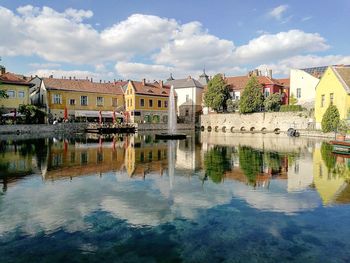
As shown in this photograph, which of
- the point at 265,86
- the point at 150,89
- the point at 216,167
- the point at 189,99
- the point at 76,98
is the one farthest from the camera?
the point at 189,99

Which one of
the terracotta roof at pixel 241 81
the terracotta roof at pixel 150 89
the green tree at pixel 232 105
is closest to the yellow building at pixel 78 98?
the terracotta roof at pixel 150 89

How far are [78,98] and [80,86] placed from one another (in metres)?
2.69

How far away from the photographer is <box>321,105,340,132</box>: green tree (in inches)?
1400

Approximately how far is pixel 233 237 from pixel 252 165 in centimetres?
1018

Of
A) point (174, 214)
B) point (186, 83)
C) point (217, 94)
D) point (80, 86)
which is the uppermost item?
point (186, 83)

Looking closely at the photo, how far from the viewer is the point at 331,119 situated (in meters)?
35.9

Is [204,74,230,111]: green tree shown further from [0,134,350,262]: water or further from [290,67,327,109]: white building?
[0,134,350,262]: water

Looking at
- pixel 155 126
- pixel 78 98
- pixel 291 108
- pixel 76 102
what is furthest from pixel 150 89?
pixel 291 108

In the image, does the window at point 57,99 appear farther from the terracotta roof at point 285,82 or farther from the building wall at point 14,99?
the terracotta roof at point 285,82

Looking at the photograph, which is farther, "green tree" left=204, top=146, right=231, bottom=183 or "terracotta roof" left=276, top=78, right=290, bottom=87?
"terracotta roof" left=276, top=78, right=290, bottom=87

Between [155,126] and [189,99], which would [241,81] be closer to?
[189,99]

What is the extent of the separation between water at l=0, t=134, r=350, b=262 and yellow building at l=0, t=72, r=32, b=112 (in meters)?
37.6

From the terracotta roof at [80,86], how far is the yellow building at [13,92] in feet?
15.2

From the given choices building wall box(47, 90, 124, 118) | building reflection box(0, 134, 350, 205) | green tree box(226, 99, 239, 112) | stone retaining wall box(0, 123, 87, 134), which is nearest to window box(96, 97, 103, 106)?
building wall box(47, 90, 124, 118)
